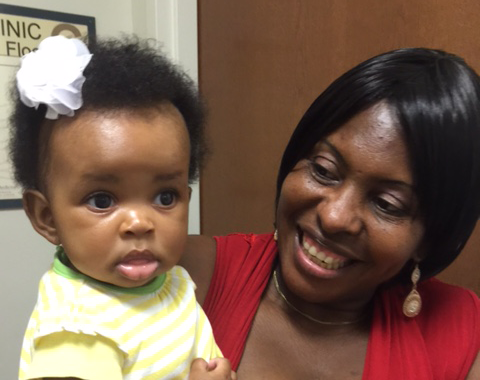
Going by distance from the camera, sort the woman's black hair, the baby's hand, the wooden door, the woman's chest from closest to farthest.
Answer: the baby's hand < the woman's black hair < the woman's chest < the wooden door

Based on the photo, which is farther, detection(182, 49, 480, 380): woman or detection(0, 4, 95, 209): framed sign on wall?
detection(0, 4, 95, 209): framed sign on wall

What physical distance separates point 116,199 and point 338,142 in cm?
44

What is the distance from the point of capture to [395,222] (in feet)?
2.98

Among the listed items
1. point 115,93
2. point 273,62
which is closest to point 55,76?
point 115,93

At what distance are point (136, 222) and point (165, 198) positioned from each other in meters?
0.08

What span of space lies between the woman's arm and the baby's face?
289 mm

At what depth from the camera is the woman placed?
873 millimetres

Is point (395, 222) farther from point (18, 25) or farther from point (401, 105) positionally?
point (18, 25)

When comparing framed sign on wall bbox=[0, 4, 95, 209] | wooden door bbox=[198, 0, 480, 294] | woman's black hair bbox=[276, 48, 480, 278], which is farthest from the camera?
framed sign on wall bbox=[0, 4, 95, 209]

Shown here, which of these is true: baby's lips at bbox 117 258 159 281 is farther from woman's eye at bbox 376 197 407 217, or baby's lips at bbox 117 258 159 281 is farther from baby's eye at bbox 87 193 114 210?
woman's eye at bbox 376 197 407 217

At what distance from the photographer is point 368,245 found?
0.92 metres

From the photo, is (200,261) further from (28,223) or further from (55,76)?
(28,223)

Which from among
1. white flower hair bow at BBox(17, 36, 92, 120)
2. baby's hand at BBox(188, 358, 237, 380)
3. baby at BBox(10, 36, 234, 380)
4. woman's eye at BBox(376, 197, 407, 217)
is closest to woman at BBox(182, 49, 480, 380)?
woman's eye at BBox(376, 197, 407, 217)

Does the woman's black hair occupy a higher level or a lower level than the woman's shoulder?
higher
